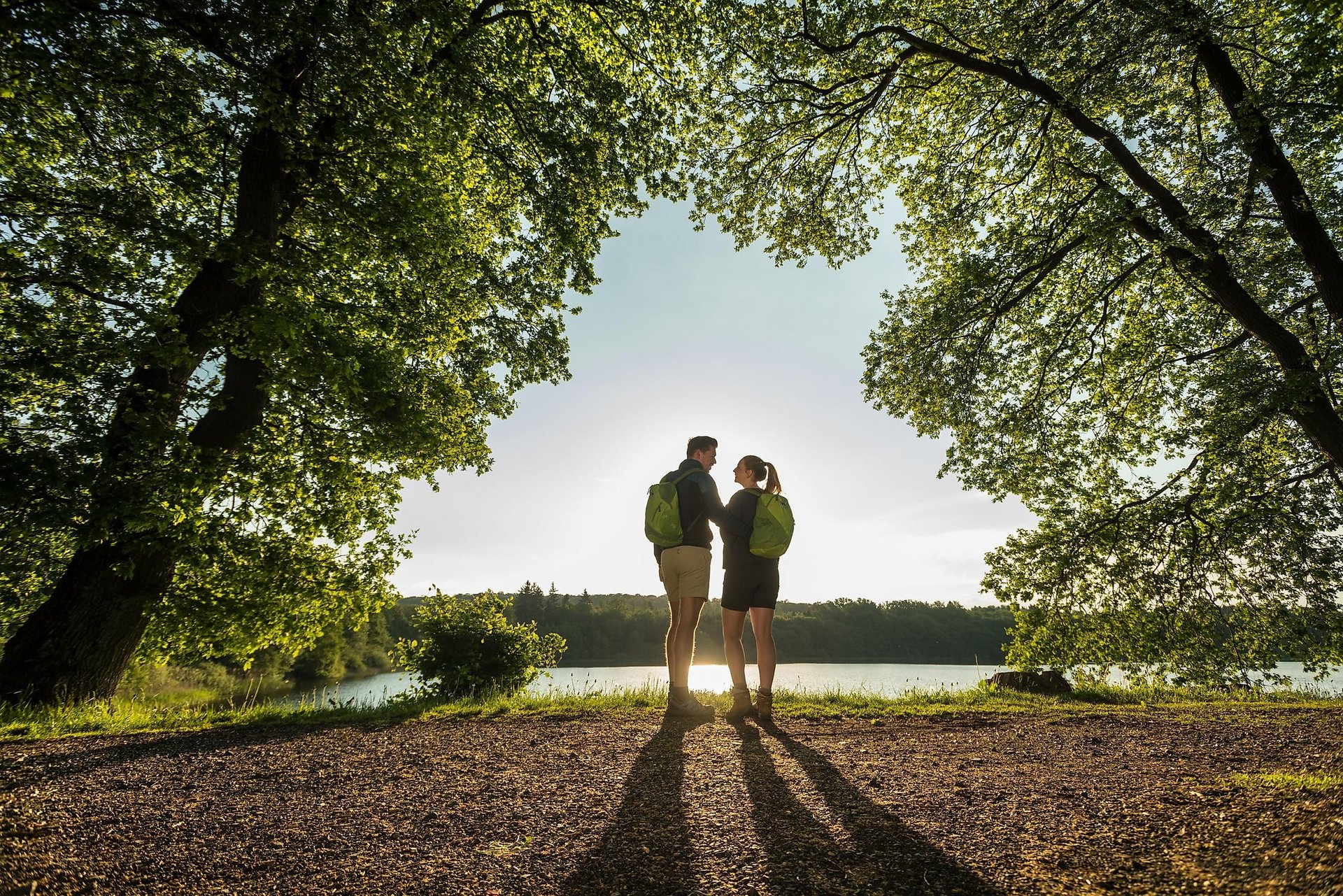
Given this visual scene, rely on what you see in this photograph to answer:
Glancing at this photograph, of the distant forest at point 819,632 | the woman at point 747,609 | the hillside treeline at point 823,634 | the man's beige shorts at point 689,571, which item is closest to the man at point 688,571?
the man's beige shorts at point 689,571

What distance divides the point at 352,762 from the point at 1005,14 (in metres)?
10.8

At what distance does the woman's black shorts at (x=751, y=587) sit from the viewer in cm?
534

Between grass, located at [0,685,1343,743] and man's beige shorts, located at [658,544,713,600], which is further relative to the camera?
man's beige shorts, located at [658,544,713,600]

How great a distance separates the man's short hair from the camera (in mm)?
6074

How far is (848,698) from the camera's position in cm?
700

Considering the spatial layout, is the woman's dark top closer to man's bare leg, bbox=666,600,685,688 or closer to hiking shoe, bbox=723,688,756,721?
man's bare leg, bbox=666,600,685,688

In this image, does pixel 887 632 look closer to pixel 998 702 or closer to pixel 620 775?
pixel 998 702

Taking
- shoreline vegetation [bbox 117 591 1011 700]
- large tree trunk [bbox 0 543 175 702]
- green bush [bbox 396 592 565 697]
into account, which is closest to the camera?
large tree trunk [bbox 0 543 175 702]

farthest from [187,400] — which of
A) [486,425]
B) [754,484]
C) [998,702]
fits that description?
[998,702]

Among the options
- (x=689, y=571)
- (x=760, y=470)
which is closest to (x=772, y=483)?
(x=760, y=470)

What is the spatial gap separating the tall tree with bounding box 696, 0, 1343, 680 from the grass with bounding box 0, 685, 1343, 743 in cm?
79

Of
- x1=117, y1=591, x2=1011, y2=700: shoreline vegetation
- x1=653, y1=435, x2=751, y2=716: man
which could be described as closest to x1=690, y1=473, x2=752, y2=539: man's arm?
x1=653, y1=435, x2=751, y2=716: man

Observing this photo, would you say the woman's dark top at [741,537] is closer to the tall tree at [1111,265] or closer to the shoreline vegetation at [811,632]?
the tall tree at [1111,265]

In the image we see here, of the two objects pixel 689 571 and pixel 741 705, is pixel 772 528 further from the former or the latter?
pixel 741 705
